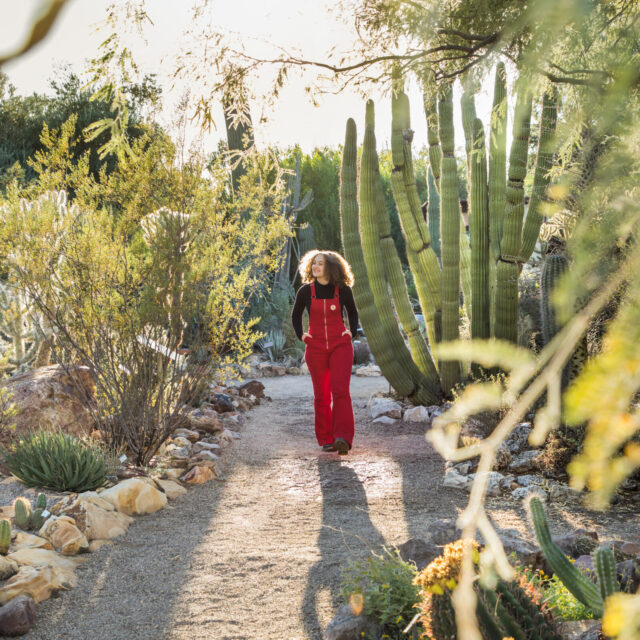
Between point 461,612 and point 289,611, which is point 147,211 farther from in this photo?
point 461,612

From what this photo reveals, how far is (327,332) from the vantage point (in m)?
5.75

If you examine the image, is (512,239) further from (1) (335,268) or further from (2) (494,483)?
(2) (494,483)

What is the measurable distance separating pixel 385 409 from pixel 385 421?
32 cm

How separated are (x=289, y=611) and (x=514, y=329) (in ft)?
14.5

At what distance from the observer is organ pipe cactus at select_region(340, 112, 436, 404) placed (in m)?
7.25

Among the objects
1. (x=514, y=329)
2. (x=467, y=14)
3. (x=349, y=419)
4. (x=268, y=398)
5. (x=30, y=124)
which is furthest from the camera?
(x=30, y=124)

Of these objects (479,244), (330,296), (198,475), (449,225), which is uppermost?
(449,225)

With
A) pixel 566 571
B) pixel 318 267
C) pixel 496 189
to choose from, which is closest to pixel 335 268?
pixel 318 267

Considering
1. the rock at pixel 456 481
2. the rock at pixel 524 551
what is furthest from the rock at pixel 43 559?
the rock at pixel 456 481

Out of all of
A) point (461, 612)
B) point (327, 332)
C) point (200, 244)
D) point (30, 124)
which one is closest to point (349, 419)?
point (327, 332)

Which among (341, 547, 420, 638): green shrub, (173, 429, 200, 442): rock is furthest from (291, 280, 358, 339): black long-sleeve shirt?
(341, 547, 420, 638): green shrub

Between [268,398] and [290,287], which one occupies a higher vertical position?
[290,287]

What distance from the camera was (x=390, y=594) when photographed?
2.53 meters

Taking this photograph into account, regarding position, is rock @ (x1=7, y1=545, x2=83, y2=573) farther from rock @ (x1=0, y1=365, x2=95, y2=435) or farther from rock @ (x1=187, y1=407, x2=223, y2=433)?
rock @ (x1=187, y1=407, x2=223, y2=433)
